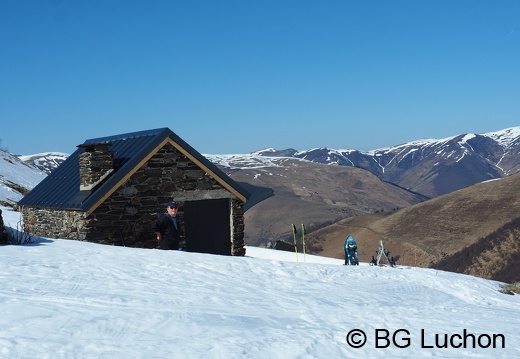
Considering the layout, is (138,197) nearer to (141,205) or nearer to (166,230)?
(141,205)

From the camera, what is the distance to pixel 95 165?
53.4ft

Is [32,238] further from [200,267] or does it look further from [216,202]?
[216,202]

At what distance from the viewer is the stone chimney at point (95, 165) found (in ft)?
53.2

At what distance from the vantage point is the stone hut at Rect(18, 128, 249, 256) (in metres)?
15.9

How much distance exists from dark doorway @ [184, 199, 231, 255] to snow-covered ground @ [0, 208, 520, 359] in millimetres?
5342

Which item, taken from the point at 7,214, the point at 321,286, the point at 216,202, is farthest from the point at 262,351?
the point at 7,214

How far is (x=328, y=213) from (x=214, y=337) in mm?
149383

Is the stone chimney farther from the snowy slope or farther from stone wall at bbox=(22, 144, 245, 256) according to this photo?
the snowy slope

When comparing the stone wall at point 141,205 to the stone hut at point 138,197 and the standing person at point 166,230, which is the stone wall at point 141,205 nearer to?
the stone hut at point 138,197

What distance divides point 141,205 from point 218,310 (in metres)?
9.26

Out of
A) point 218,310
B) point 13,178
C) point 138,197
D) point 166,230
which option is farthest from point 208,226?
point 13,178

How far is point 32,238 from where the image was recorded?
40.4 ft

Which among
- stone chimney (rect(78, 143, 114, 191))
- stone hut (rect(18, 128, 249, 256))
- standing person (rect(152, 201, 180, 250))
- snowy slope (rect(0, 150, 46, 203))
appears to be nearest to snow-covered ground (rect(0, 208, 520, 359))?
standing person (rect(152, 201, 180, 250))

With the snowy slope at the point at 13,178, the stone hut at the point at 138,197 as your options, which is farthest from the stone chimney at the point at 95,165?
the snowy slope at the point at 13,178
